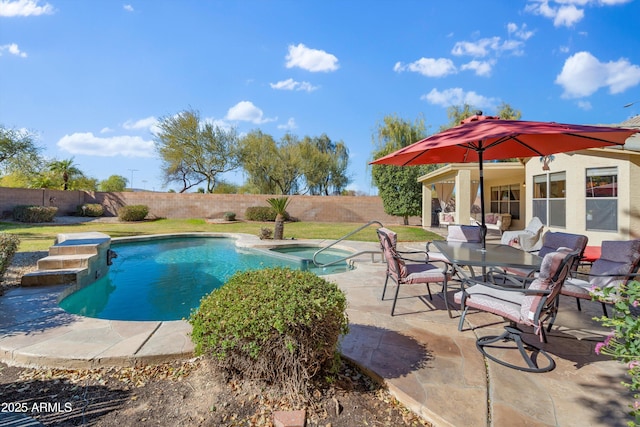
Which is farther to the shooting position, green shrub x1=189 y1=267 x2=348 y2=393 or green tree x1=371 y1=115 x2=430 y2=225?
green tree x1=371 y1=115 x2=430 y2=225

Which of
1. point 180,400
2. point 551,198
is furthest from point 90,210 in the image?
point 551,198

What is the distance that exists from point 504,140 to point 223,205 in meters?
19.2

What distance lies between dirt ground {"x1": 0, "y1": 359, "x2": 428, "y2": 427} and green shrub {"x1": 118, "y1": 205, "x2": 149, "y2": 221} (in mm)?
17939

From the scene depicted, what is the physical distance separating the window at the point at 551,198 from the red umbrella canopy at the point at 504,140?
5.15 meters

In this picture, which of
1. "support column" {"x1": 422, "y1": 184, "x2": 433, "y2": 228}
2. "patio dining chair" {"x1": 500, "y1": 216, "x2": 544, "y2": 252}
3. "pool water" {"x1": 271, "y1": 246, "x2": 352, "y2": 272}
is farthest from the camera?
"support column" {"x1": 422, "y1": 184, "x2": 433, "y2": 228}

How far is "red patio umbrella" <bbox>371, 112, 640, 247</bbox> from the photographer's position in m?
3.04

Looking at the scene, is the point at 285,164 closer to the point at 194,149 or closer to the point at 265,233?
the point at 194,149

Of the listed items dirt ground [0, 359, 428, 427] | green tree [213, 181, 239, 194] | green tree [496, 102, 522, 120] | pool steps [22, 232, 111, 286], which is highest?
green tree [496, 102, 522, 120]

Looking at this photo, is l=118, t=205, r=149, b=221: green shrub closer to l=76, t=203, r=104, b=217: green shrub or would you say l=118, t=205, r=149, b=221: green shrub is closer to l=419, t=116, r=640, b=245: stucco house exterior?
l=76, t=203, r=104, b=217: green shrub

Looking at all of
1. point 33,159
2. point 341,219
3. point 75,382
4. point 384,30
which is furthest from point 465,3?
point 33,159

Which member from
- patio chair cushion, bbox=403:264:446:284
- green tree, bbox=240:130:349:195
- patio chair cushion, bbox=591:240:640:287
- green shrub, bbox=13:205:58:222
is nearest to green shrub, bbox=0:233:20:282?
patio chair cushion, bbox=403:264:446:284

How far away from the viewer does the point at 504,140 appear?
13.8 ft

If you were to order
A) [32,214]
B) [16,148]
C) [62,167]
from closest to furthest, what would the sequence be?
[32,214] → [16,148] → [62,167]

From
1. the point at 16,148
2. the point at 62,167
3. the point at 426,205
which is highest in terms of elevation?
the point at 16,148
